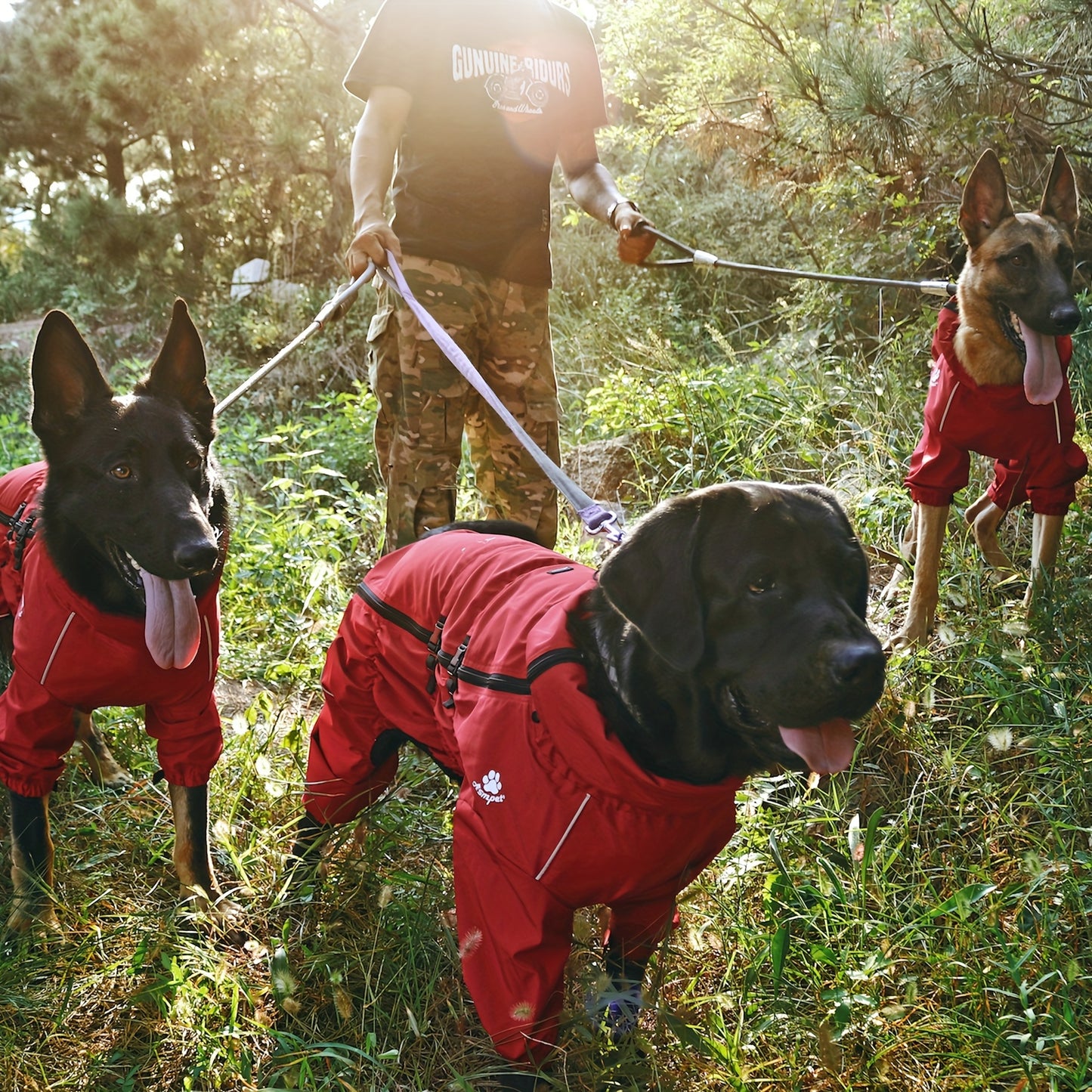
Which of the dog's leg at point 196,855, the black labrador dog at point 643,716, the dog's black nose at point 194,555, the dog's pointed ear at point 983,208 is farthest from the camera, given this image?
the dog's pointed ear at point 983,208

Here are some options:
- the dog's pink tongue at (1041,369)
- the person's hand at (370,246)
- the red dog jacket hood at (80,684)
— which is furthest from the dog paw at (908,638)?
the red dog jacket hood at (80,684)

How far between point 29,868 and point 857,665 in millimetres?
2052

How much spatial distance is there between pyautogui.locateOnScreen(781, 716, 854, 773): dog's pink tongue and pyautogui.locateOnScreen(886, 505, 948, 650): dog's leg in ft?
5.93

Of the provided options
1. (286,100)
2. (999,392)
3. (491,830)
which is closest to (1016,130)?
(999,392)

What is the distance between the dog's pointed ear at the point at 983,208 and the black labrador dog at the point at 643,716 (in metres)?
2.33

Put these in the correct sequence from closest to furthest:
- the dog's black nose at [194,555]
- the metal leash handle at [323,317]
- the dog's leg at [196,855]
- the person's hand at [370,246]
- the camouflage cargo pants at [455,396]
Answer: the dog's black nose at [194,555], the dog's leg at [196,855], the metal leash handle at [323,317], the person's hand at [370,246], the camouflage cargo pants at [455,396]

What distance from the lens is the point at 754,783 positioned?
8.82ft

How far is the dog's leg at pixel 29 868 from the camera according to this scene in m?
2.29

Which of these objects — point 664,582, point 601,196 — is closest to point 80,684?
point 664,582

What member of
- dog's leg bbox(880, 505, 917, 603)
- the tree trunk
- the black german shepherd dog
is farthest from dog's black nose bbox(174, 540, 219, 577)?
the tree trunk

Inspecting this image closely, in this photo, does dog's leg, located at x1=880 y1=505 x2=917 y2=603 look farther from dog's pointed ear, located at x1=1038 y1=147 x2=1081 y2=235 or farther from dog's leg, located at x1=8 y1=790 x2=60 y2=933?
dog's leg, located at x1=8 y1=790 x2=60 y2=933

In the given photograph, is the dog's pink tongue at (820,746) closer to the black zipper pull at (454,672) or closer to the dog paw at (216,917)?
the black zipper pull at (454,672)

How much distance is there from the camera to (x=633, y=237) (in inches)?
123

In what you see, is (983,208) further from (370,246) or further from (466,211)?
(370,246)
